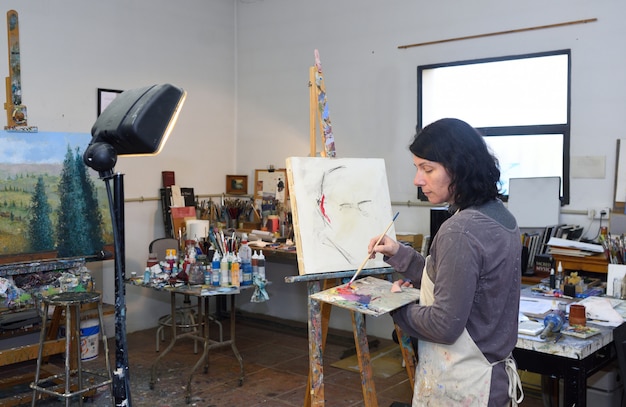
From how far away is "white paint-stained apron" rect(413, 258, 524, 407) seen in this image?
171 centimetres

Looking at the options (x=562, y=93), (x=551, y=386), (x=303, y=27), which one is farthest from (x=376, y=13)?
(x=551, y=386)

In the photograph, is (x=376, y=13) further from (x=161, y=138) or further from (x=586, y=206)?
(x=161, y=138)

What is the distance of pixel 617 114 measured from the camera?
3.87 meters

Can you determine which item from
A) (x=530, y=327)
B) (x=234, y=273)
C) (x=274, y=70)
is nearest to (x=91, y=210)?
(x=234, y=273)

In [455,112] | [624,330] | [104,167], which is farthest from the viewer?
[455,112]

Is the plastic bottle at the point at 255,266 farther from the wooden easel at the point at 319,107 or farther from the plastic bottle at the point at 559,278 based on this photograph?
the plastic bottle at the point at 559,278

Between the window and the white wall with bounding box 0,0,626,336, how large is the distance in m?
0.08

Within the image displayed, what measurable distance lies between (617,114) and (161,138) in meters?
3.24

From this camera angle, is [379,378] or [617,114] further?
[379,378]

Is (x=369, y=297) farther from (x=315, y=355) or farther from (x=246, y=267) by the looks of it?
(x=246, y=267)

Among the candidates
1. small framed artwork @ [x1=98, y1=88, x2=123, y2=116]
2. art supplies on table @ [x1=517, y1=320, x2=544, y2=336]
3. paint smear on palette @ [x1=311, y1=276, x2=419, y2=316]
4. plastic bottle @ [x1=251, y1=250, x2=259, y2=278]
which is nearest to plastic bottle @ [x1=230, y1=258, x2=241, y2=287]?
plastic bottle @ [x1=251, y1=250, x2=259, y2=278]

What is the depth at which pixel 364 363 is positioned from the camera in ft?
8.35

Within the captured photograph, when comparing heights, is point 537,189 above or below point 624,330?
above

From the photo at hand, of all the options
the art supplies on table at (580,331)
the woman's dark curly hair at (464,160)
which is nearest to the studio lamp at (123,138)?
the woman's dark curly hair at (464,160)
